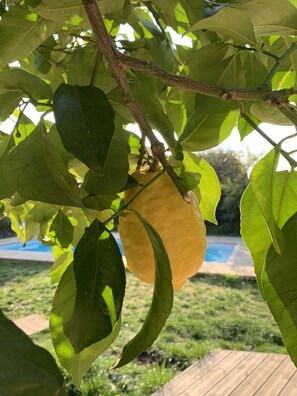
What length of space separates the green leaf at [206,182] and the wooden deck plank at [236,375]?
90.7 inches

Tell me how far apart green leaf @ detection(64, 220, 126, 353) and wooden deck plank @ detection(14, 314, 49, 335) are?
10.6 feet

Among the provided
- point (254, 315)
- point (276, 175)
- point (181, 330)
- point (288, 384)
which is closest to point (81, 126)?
point (276, 175)

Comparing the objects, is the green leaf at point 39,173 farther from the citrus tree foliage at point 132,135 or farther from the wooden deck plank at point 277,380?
the wooden deck plank at point 277,380

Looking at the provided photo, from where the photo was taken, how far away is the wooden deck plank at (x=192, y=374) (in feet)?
8.66

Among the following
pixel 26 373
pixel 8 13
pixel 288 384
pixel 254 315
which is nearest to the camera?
pixel 26 373

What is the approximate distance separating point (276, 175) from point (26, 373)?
0.29 meters

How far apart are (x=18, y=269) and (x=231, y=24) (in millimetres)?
6027

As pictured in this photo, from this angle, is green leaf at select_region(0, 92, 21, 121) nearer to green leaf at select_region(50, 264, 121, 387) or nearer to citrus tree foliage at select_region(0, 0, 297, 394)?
citrus tree foliage at select_region(0, 0, 297, 394)

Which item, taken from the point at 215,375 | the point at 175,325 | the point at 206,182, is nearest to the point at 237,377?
the point at 215,375

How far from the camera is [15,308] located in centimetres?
433

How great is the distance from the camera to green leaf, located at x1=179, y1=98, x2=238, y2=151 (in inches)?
18.3

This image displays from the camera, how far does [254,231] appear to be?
0.40m

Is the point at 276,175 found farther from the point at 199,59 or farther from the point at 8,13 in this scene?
the point at 8,13

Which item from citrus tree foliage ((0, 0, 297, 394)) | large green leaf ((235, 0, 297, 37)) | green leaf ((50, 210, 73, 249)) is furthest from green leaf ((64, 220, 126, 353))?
green leaf ((50, 210, 73, 249))
